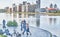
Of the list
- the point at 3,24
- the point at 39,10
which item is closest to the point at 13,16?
the point at 3,24

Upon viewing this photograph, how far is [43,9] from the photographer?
874 mm

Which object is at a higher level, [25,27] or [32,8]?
[32,8]

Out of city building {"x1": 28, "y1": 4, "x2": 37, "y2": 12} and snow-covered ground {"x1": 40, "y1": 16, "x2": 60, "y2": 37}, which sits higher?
city building {"x1": 28, "y1": 4, "x2": 37, "y2": 12}

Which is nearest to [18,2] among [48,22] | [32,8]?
[32,8]

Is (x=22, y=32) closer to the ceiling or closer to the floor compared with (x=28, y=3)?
closer to the floor

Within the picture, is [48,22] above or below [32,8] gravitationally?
below

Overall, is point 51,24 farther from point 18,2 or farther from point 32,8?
point 18,2

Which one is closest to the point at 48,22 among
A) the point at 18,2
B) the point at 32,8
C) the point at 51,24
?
the point at 51,24

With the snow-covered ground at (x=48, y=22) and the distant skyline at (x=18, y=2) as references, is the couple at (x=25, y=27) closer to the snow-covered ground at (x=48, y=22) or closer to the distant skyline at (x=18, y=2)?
the snow-covered ground at (x=48, y=22)

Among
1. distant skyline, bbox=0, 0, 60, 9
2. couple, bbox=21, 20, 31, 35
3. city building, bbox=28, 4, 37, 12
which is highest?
distant skyline, bbox=0, 0, 60, 9

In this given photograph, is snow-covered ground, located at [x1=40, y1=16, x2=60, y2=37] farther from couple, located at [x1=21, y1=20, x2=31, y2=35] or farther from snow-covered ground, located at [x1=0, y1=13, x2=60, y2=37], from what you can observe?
couple, located at [x1=21, y1=20, x2=31, y2=35]

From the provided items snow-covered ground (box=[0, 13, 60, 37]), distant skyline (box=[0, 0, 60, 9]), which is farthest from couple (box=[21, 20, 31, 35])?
distant skyline (box=[0, 0, 60, 9])

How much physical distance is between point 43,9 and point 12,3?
0.23 metres

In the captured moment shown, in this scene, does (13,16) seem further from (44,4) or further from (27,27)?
(44,4)
